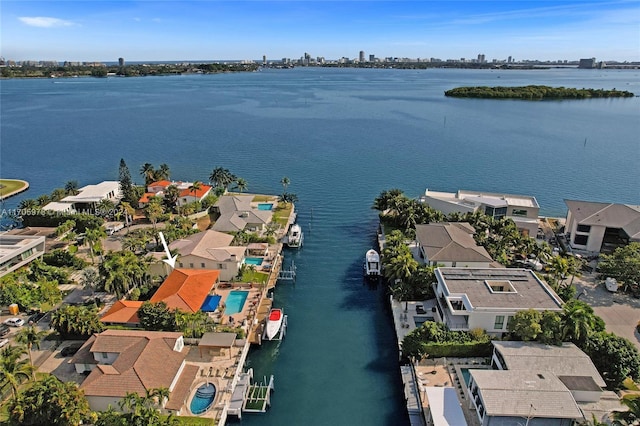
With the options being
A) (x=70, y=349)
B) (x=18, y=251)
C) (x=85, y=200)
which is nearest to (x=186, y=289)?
(x=70, y=349)

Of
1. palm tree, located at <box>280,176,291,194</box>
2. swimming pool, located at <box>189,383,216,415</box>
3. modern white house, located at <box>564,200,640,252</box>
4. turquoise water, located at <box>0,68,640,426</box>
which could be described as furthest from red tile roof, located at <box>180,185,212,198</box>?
modern white house, located at <box>564,200,640,252</box>

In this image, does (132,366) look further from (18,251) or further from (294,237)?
(294,237)

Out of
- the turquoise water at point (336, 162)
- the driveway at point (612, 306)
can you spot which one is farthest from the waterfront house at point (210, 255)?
the driveway at point (612, 306)

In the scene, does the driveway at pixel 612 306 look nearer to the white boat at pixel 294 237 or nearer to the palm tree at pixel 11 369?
the white boat at pixel 294 237

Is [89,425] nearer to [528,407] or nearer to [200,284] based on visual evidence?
[200,284]

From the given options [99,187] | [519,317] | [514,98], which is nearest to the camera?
[519,317]

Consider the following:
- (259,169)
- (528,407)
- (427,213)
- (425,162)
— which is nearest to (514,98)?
(425,162)
